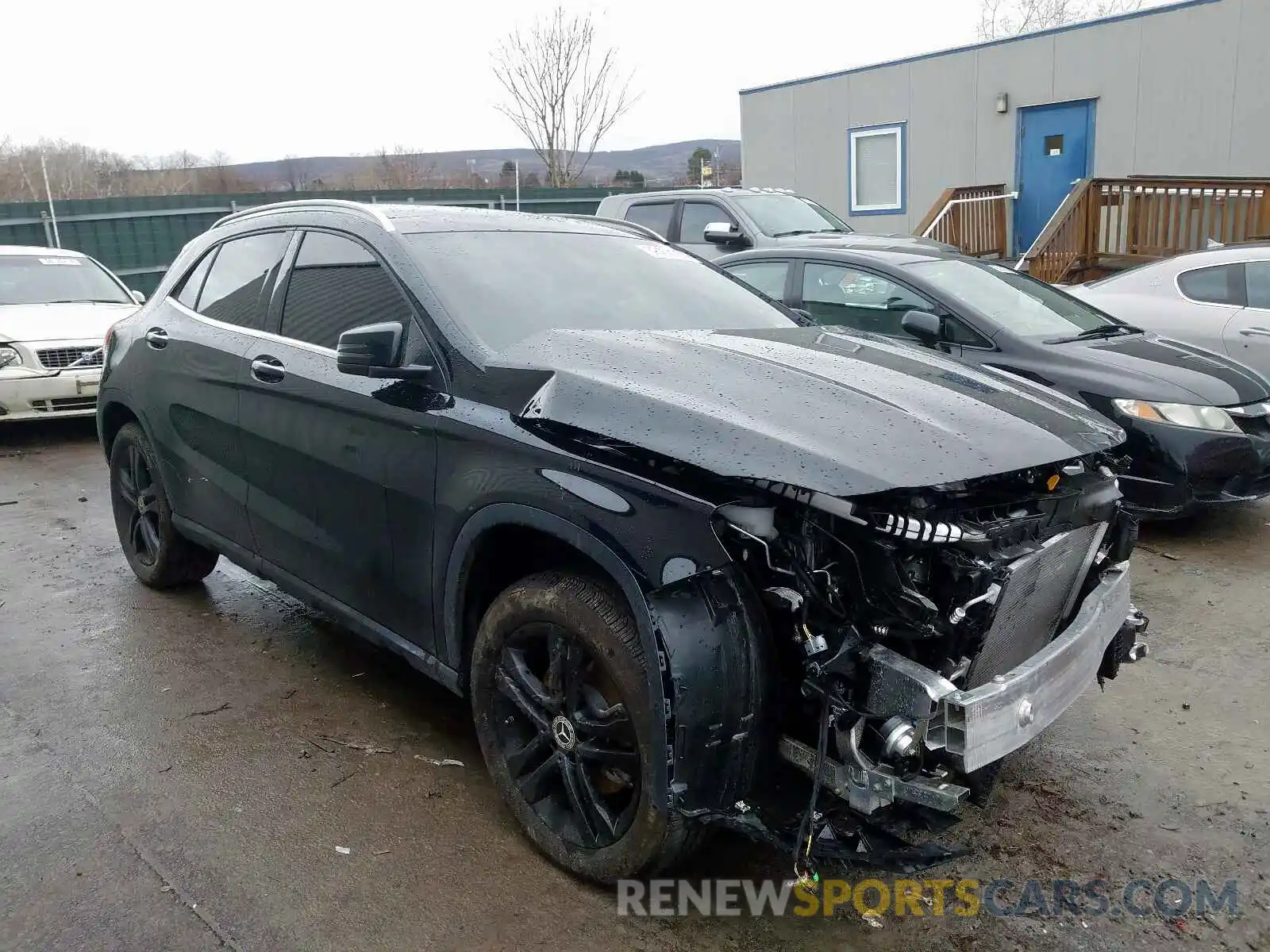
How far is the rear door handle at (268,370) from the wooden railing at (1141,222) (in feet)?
35.1

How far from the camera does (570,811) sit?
115 inches

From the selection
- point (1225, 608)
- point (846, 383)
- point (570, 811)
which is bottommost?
point (1225, 608)

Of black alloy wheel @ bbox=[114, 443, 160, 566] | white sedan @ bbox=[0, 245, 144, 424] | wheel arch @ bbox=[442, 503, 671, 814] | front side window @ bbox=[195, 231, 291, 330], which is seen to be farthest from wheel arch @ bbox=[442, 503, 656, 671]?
white sedan @ bbox=[0, 245, 144, 424]

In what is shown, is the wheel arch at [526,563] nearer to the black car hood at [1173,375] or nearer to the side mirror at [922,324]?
the side mirror at [922,324]

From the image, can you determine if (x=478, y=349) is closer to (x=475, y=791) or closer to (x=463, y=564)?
(x=463, y=564)

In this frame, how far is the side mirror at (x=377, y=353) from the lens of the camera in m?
3.12

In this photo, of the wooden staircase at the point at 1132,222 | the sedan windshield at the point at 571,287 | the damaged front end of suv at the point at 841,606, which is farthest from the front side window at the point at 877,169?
the damaged front end of suv at the point at 841,606

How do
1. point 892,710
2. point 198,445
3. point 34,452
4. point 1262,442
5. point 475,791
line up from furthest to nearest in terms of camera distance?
point 34,452
point 1262,442
point 198,445
point 475,791
point 892,710

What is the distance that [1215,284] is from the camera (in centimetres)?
787

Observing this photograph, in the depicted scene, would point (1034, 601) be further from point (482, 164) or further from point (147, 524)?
point (482, 164)

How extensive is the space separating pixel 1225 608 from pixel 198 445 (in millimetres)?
4731

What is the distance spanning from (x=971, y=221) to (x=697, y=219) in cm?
588

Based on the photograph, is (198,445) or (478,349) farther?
(198,445)

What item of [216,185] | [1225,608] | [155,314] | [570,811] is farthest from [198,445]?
[216,185]
